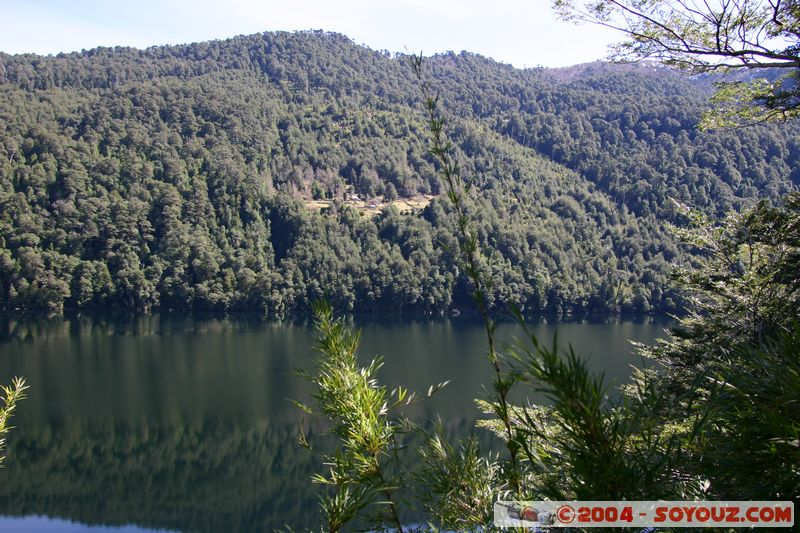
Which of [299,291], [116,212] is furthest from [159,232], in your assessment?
[299,291]

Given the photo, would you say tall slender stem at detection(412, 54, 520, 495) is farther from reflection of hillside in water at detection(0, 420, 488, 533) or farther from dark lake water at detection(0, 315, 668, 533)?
reflection of hillside in water at detection(0, 420, 488, 533)

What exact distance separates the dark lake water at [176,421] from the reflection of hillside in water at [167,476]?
0.06 metres

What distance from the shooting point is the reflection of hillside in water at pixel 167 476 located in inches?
749

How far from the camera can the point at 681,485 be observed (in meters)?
1.73

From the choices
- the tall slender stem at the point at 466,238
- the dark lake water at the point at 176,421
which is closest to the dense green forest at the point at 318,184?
the dark lake water at the point at 176,421

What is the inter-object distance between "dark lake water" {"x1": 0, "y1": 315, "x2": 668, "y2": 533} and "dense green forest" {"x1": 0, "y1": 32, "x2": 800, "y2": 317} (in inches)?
343

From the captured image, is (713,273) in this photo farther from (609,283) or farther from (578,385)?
(609,283)

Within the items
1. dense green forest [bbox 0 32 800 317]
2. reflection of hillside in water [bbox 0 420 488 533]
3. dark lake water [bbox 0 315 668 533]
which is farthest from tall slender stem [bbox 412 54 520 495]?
dense green forest [bbox 0 32 800 317]

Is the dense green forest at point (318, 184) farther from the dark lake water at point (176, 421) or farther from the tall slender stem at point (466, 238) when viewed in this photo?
the tall slender stem at point (466, 238)

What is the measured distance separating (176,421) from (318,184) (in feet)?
229

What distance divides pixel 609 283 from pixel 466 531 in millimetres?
69309

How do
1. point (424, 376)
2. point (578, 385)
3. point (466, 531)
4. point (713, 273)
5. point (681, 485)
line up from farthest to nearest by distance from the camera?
1. point (424, 376)
2. point (713, 273)
3. point (466, 531)
4. point (681, 485)
5. point (578, 385)

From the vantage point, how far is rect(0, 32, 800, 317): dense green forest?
6469cm

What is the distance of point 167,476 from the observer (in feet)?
72.0
